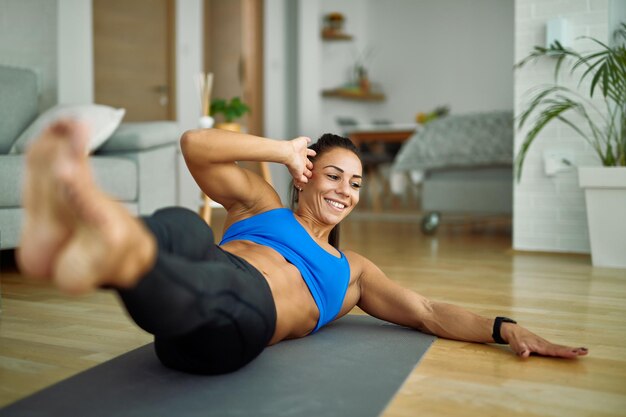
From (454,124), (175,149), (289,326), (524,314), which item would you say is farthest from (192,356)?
(454,124)

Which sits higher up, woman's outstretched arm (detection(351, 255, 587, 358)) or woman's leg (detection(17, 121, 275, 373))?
woman's leg (detection(17, 121, 275, 373))

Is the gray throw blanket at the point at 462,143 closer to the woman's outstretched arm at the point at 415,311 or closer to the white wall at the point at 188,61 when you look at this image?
the white wall at the point at 188,61

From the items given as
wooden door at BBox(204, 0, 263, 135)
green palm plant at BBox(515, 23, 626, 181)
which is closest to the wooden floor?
green palm plant at BBox(515, 23, 626, 181)

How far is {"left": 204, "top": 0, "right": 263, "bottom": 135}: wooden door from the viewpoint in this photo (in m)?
6.48

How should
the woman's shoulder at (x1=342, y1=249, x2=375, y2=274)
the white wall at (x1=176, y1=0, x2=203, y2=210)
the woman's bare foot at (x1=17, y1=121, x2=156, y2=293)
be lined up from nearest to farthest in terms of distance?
1. the woman's bare foot at (x1=17, y1=121, x2=156, y2=293)
2. the woman's shoulder at (x1=342, y1=249, x2=375, y2=274)
3. the white wall at (x1=176, y1=0, x2=203, y2=210)

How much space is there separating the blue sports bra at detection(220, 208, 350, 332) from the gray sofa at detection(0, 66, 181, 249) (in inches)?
60.1

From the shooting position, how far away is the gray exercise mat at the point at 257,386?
1209 mm

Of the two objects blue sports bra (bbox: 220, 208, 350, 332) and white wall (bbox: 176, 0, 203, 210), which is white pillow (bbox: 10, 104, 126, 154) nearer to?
blue sports bra (bbox: 220, 208, 350, 332)

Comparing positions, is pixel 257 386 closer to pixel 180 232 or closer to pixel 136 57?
pixel 180 232

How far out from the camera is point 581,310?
7.26ft

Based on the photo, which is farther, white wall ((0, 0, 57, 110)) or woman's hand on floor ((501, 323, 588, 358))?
white wall ((0, 0, 57, 110))

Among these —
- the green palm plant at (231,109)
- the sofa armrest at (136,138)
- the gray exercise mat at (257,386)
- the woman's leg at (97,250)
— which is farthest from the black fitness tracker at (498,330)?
the green palm plant at (231,109)

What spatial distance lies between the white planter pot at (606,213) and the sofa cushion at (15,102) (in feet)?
9.18

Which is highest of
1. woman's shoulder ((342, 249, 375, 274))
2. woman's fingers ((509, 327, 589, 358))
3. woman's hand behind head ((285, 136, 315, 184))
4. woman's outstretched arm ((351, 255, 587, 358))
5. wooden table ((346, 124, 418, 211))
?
wooden table ((346, 124, 418, 211))
